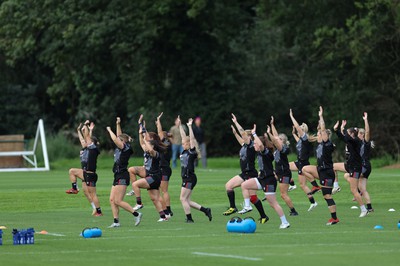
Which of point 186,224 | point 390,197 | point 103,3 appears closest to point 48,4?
point 103,3

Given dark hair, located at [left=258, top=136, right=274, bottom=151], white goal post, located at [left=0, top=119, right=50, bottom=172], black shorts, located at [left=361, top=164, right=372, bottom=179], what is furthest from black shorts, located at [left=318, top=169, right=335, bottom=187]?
white goal post, located at [left=0, top=119, right=50, bottom=172]

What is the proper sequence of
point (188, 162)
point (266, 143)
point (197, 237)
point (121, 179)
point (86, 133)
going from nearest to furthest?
point (197, 237) → point (266, 143) → point (121, 179) → point (188, 162) → point (86, 133)

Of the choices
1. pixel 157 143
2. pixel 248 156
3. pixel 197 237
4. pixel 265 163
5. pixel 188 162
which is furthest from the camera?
pixel 248 156

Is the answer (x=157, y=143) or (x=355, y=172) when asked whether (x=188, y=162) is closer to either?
(x=157, y=143)

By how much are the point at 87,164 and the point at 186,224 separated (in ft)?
12.7

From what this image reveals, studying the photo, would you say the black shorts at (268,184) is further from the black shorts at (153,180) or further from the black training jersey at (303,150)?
the black training jersey at (303,150)

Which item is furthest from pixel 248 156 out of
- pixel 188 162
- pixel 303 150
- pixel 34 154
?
pixel 34 154

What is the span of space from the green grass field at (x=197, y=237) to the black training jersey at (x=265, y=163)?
110 centimetres

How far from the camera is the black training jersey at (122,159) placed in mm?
24531

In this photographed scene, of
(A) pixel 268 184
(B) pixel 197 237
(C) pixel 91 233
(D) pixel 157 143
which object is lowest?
(B) pixel 197 237

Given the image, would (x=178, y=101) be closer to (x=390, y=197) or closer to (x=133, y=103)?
(x=133, y=103)

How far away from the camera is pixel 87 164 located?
27.4m

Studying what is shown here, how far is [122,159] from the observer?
24.8m

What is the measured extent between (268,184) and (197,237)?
2499 millimetres
